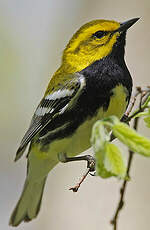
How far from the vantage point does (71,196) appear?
5.04 meters

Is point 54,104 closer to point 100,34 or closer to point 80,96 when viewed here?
point 80,96

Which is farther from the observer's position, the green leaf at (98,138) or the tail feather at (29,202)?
the tail feather at (29,202)

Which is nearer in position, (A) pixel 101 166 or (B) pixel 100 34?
(A) pixel 101 166

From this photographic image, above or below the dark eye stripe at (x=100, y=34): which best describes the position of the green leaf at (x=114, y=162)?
below

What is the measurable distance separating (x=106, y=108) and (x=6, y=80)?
197 inches

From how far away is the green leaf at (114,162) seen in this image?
53.6 inches

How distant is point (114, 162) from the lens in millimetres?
1372

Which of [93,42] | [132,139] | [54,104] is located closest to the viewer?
[132,139]

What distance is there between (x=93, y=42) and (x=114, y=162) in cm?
201

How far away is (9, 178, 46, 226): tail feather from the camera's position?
Result: 3646 millimetres

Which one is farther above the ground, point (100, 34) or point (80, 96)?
point (100, 34)

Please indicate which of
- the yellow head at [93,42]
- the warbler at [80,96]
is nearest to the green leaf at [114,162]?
the warbler at [80,96]

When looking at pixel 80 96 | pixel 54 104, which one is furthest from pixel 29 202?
pixel 80 96

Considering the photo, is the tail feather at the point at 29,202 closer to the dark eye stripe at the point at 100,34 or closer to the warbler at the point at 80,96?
the warbler at the point at 80,96
